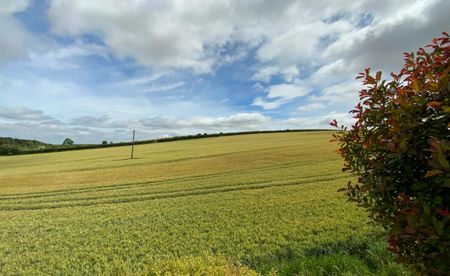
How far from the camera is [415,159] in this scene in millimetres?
2309

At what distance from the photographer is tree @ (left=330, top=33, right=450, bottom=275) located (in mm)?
2021

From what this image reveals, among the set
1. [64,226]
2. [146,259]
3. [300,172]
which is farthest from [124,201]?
[300,172]

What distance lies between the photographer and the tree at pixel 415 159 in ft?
6.63

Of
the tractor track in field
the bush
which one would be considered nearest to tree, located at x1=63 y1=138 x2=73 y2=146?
the bush

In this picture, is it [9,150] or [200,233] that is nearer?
[200,233]

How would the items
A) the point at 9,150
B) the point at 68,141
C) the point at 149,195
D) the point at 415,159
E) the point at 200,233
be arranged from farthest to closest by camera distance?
the point at 68,141 < the point at 9,150 < the point at 149,195 < the point at 200,233 < the point at 415,159

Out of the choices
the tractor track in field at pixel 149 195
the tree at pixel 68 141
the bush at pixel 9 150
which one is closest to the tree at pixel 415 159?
the tractor track in field at pixel 149 195

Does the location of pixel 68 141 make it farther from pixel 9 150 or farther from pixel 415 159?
pixel 415 159

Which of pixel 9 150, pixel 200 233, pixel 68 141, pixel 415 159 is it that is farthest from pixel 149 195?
Result: pixel 68 141

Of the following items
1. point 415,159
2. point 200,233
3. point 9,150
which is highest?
point 415,159

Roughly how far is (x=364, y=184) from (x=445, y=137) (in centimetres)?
79

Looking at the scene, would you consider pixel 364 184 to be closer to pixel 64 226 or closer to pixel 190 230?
pixel 190 230

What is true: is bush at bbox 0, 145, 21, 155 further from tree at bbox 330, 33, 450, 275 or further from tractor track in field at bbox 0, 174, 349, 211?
tree at bbox 330, 33, 450, 275

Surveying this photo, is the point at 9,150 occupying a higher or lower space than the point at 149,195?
higher
